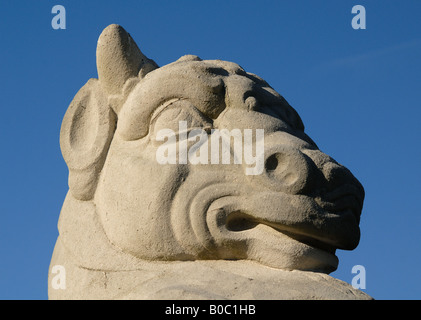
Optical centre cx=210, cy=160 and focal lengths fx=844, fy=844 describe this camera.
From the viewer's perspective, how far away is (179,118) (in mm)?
5926

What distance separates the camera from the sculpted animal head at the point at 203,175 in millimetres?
5641

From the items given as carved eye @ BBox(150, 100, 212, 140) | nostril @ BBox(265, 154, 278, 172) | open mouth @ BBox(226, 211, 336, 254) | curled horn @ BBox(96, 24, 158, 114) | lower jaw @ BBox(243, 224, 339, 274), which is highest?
curled horn @ BBox(96, 24, 158, 114)

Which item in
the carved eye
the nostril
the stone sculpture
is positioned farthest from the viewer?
the carved eye

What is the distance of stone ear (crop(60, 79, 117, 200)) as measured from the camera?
20.5 feet

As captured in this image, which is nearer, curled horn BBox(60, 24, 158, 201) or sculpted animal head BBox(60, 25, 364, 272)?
sculpted animal head BBox(60, 25, 364, 272)

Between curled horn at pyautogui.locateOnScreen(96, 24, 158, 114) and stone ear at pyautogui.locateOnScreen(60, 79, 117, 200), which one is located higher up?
curled horn at pyautogui.locateOnScreen(96, 24, 158, 114)

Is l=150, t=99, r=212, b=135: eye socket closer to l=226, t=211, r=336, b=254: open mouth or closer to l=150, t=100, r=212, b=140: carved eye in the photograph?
l=150, t=100, r=212, b=140: carved eye

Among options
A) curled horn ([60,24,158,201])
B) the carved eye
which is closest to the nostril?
the carved eye

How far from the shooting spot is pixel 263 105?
241 inches

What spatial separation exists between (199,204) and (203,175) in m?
0.21

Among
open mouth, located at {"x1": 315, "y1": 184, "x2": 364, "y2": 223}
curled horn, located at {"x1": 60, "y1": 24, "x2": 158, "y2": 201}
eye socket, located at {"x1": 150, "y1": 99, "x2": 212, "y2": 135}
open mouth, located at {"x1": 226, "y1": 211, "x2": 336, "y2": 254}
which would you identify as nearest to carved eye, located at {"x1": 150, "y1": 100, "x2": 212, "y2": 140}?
eye socket, located at {"x1": 150, "y1": 99, "x2": 212, "y2": 135}

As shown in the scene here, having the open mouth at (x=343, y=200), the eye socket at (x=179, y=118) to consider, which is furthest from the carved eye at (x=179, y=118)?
the open mouth at (x=343, y=200)

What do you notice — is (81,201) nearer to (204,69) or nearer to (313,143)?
(204,69)

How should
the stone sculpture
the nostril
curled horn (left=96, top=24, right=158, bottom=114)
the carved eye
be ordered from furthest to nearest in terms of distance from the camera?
curled horn (left=96, top=24, right=158, bottom=114) → the carved eye → the nostril → the stone sculpture
